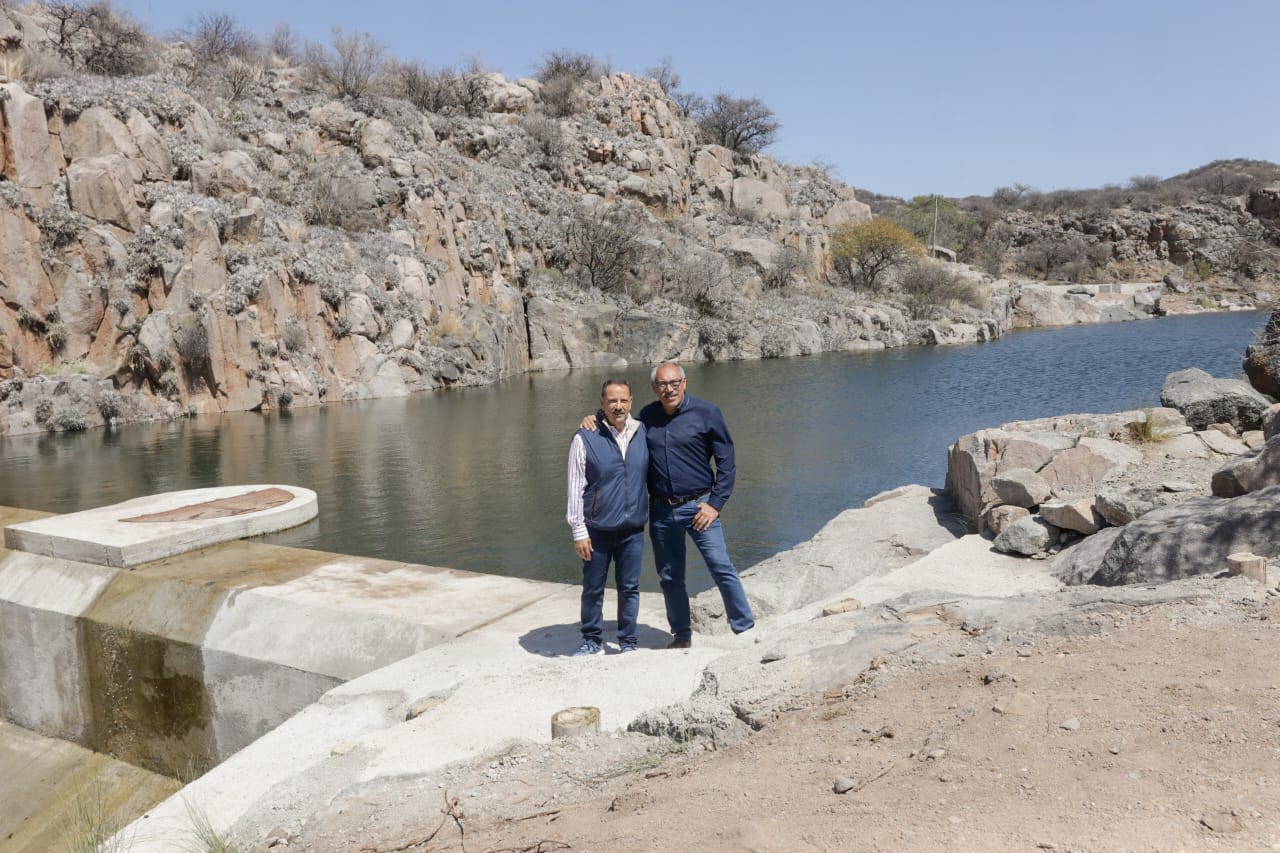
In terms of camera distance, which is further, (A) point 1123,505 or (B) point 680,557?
(A) point 1123,505

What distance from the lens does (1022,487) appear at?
310 inches

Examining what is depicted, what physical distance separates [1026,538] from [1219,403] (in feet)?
12.4

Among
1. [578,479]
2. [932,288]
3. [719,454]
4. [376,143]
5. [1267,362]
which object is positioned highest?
[376,143]

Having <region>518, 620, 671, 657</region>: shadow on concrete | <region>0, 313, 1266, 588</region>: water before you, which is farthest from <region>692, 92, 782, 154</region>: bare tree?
<region>518, 620, 671, 657</region>: shadow on concrete

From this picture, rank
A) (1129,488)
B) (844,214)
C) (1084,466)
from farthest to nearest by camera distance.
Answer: (844,214), (1084,466), (1129,488)

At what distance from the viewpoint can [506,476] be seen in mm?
16594

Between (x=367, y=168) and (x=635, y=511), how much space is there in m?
39.4

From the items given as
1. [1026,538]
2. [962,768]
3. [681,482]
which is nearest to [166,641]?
[681,482]

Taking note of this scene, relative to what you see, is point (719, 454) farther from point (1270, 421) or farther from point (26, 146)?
point (26, 146)

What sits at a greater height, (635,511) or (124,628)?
(635,511)

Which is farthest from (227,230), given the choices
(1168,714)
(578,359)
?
(1168,714)

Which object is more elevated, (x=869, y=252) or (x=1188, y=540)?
(x=869, y=252)

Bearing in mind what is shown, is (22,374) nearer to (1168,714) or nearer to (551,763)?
(551,763)

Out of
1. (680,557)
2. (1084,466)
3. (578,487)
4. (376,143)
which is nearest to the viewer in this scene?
(578,487)
